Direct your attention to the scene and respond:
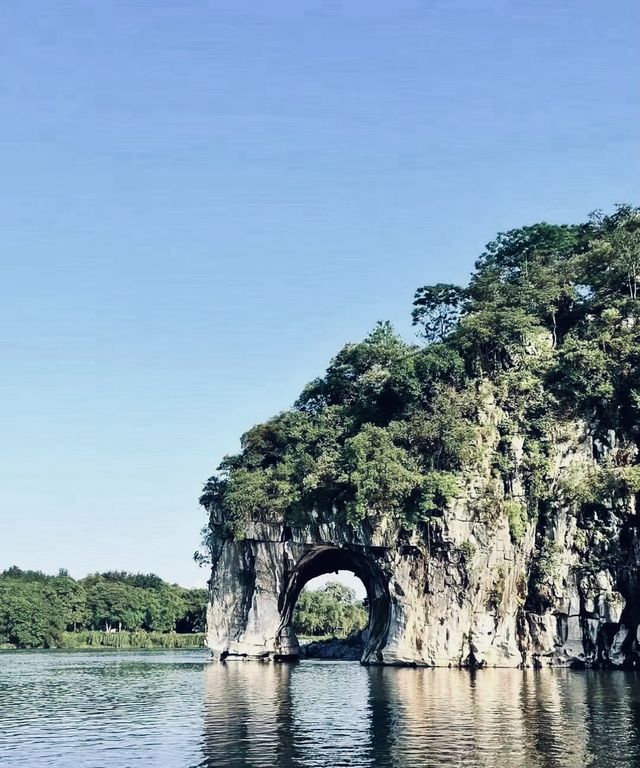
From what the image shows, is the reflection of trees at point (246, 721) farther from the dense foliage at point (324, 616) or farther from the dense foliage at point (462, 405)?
the dense foliage at point (324, 616)

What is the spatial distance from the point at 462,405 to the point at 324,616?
43382 millimetres

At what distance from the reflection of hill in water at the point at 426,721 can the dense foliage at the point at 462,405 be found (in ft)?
38.2

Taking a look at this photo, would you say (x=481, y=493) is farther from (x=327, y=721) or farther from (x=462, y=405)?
(x=327, y=721)

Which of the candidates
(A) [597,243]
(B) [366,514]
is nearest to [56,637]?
(B) [366,514]

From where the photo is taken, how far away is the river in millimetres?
17781

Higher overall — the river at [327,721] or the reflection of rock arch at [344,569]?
the reflection of rock arch at [344,569]

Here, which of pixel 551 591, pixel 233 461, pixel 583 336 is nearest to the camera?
pixel 551 591

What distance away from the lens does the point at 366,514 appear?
45938 millimetres

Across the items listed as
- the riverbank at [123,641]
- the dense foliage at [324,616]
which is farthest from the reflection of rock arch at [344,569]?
the riverbank at [123,641]

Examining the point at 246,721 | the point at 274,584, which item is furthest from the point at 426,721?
the point at 274,584

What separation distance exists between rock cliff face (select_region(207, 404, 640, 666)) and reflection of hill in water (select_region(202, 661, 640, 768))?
6005mm

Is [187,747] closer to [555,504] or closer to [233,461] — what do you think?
[555,504]

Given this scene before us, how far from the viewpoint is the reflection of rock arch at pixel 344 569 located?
48.0m

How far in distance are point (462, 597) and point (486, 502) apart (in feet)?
16.7
